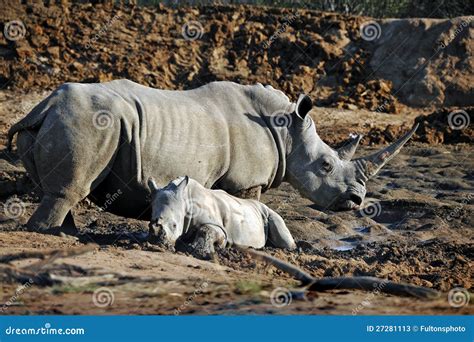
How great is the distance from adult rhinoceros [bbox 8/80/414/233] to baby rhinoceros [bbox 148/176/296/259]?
0.58 meters

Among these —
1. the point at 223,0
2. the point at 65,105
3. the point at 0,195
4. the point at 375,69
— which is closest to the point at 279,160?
the point at 65,105

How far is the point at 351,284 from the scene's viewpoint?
9945 millimetres

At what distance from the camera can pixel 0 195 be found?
51.6ft

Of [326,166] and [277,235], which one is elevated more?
[326,166]

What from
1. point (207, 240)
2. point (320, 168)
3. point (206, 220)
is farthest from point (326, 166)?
point (207, 240)

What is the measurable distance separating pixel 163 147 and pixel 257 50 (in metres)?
11.1

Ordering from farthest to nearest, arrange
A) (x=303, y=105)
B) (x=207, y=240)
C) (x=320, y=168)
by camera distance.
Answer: (x=320, y=168), (x=303, y=105), (x=207, y=240)

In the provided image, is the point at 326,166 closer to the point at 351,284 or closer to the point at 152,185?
the point at 152,185

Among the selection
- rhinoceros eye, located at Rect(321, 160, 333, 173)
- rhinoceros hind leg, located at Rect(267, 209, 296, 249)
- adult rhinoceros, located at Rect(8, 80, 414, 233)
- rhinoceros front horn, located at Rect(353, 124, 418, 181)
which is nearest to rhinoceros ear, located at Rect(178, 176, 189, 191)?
adult rhinoceros, located at Rect(8, 80, 414, 233)

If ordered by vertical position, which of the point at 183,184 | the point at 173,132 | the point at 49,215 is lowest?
the point at 49,215

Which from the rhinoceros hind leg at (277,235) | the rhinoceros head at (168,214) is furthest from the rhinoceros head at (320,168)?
the rhinoceros head at (168,214)

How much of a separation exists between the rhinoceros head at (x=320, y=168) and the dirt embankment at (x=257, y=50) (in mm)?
7740

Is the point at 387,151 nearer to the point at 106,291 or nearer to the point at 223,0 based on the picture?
the point at 106,291

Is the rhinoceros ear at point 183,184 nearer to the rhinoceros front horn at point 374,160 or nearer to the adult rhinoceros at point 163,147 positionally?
the adult rhinoceros at point 163,147
